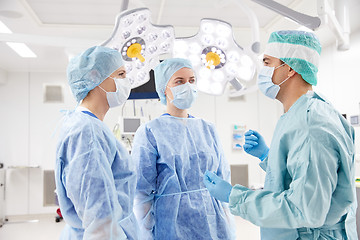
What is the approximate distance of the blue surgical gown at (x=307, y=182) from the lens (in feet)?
3.23

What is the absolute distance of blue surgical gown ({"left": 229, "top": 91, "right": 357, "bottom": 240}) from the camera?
986 mm

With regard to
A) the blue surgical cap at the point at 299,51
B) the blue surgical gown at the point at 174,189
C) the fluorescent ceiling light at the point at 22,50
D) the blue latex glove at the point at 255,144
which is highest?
the fluorescent ceiling light at the point at 22,50

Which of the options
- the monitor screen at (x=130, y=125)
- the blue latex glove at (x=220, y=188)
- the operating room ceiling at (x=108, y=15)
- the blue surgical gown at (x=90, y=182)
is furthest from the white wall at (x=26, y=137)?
the blue latex glove at (x=220, y=188)

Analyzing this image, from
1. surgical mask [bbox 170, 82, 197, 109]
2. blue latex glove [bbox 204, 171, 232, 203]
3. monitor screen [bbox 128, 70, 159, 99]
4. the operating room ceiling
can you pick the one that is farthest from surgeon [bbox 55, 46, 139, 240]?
monitor screen [bbox 128, 70, 159, 99]

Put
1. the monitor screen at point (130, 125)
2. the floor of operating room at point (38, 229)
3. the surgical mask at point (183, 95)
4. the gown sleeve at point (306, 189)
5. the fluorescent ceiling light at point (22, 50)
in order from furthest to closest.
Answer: the floor of operating room at point (38, 229), the fluorescent ceiling light at point (22, 50), the monitor screen at point (130, 125), the surgical mask at point (183, 95), the gown sleeve at point (306, 189)

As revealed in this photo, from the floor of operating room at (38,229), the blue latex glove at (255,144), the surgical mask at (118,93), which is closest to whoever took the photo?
the surgical mask at (118,93)

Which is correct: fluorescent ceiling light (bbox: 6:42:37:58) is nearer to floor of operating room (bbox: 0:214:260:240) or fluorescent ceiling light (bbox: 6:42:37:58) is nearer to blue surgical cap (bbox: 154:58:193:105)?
floor of operating room (bbox: 0:214:260:240)

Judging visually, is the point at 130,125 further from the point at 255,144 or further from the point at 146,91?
the point at 255,144

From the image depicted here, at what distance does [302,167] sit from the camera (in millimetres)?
1003

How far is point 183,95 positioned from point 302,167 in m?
0.90

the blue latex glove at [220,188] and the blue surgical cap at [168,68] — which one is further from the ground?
the blue surgical cap at [168,68]

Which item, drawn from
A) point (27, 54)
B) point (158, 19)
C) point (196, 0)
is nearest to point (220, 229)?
point (196, 0)

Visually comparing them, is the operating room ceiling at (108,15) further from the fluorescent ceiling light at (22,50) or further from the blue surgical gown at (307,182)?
the blue surgical gown at (307,182)

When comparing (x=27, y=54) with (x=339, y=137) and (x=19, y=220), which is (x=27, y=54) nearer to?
(x=19, y=220)
